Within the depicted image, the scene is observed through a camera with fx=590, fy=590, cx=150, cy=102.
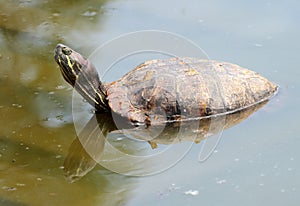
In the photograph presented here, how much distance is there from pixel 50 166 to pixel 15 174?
0.84 feet

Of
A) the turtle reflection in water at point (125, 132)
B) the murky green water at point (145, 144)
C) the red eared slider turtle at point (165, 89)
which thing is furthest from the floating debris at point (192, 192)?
the red eared slider turtle at point (165, 89)

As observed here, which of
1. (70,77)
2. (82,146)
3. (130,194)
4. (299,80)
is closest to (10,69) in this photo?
(70,77)

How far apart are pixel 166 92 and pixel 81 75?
2.38ft

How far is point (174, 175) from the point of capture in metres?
4.17

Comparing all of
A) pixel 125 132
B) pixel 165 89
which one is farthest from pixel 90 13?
pixel 125 132

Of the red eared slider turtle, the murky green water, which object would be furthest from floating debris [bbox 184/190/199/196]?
the red eared slider turtle

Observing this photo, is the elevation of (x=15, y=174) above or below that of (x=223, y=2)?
below

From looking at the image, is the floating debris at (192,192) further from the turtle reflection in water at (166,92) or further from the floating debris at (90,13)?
the floating debris at (90,13)

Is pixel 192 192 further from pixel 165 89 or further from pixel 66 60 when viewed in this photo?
pixel 66 60

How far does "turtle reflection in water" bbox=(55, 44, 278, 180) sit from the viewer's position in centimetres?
477

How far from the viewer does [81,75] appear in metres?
4.89

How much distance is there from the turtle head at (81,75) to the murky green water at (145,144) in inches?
9.6

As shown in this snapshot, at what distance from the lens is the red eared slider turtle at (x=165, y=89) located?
15.7ft

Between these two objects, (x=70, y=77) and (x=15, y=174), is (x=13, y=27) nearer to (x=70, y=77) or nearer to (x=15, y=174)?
(x=70, y=77)
